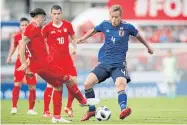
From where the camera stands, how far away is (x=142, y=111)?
22.7 meters

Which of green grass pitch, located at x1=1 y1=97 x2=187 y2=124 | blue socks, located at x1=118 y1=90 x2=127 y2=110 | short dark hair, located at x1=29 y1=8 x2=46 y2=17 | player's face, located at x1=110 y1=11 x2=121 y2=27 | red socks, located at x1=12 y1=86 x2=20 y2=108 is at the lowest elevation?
green grass pitch, located at x1=1 y1=97 x2=187 y2=124

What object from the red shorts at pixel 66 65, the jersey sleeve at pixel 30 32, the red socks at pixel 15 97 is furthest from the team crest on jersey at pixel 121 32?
the red socks at pixel 15 97

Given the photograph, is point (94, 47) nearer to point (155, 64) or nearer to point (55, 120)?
point (155, 64)

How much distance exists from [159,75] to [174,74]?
652mm

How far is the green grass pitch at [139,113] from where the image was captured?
17984 millimetres

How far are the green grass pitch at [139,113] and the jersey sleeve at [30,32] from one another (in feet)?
6.23

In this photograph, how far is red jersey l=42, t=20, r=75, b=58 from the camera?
1950 centimetres

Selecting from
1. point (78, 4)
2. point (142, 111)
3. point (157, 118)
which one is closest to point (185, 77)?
point (142, 111)

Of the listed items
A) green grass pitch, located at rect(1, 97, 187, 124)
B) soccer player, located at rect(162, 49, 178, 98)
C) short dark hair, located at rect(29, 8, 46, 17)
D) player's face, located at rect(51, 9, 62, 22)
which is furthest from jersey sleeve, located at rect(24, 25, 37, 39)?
soccer player, located at rect(162, 49, 178, 98)

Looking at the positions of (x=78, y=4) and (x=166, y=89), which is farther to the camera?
(x=78, y=4)

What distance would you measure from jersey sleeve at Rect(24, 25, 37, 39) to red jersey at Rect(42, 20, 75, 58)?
2.36m

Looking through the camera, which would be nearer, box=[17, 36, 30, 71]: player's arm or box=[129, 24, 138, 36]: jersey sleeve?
box=[17, 36, 30, 71]: player's arm

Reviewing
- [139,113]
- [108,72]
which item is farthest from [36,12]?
[139,113]

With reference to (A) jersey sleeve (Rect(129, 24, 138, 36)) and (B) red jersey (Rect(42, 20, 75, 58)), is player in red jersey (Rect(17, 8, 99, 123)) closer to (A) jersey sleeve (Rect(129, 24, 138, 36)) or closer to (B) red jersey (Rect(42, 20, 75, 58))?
(A) jersey sleeve (Rect(129, 24, 138, 36))
